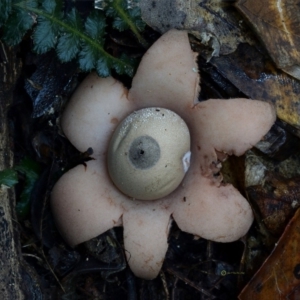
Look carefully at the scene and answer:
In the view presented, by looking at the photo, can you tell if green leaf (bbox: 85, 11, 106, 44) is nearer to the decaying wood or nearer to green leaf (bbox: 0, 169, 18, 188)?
the decaying wood

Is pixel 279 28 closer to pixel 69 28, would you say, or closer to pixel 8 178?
pixel 69 28

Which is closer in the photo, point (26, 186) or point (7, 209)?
point (7, 209)

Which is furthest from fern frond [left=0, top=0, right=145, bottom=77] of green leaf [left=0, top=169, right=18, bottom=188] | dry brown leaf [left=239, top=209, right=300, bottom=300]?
dry brown leaf [left=239, top=209, right=300, bottom=300]

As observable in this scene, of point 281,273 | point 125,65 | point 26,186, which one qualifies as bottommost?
point 26,186

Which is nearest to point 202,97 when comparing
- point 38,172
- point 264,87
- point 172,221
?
point 264,87

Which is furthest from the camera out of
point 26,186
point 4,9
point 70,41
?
point 26,186

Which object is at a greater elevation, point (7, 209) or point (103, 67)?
point (103, 67)

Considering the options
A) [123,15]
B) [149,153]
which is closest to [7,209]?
[149,153]

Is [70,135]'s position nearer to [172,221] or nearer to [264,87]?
[172,221]
